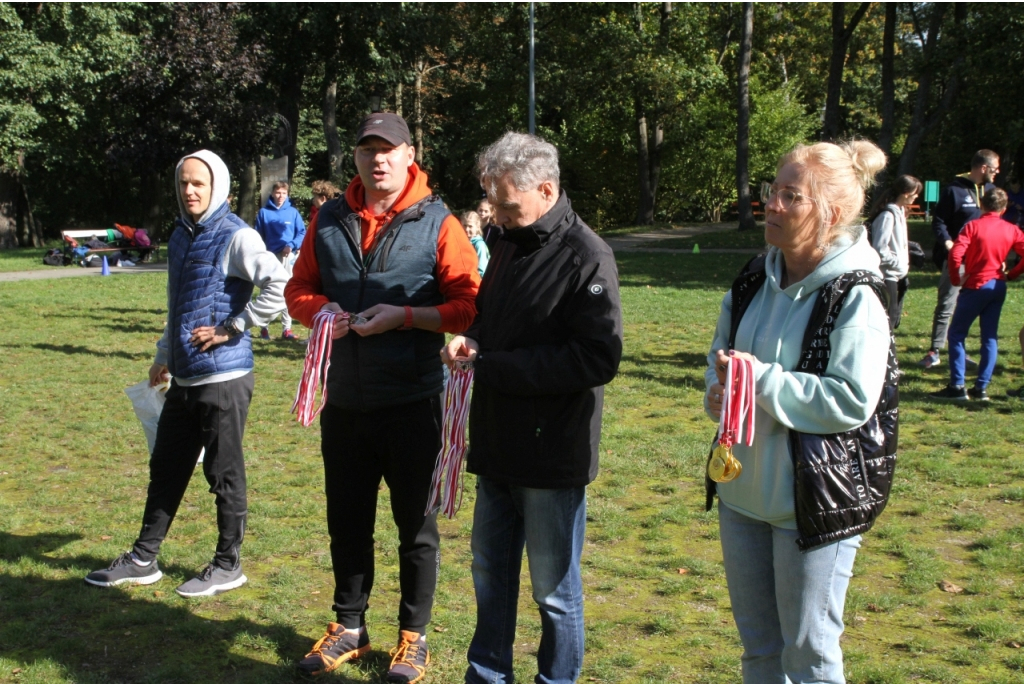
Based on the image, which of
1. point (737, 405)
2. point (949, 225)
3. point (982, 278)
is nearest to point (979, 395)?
point (982, 278)

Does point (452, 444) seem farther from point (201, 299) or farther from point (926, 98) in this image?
point (926, 98)

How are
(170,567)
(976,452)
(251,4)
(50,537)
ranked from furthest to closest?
(251,4) < (976,452) < (50,537) < (170,567)

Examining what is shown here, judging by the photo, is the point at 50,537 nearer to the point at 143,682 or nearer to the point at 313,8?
the point at 143,682

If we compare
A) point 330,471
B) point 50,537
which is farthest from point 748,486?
point 50,537

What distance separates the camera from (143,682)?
3.77 metres

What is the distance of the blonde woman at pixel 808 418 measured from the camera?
2.55 m

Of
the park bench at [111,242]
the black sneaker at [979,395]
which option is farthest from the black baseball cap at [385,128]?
the park bench at [111,242]

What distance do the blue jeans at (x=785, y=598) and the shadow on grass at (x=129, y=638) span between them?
1689mm

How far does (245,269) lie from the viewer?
442 centimetres

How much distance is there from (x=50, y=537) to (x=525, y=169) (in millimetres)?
3852

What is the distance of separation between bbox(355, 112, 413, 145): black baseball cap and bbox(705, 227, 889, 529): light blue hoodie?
154cm

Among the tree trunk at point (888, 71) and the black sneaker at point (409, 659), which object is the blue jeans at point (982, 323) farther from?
the tree trunk at point (888, 71)

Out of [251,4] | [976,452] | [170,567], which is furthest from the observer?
[251,4]

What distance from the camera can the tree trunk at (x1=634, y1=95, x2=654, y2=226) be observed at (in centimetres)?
3634
